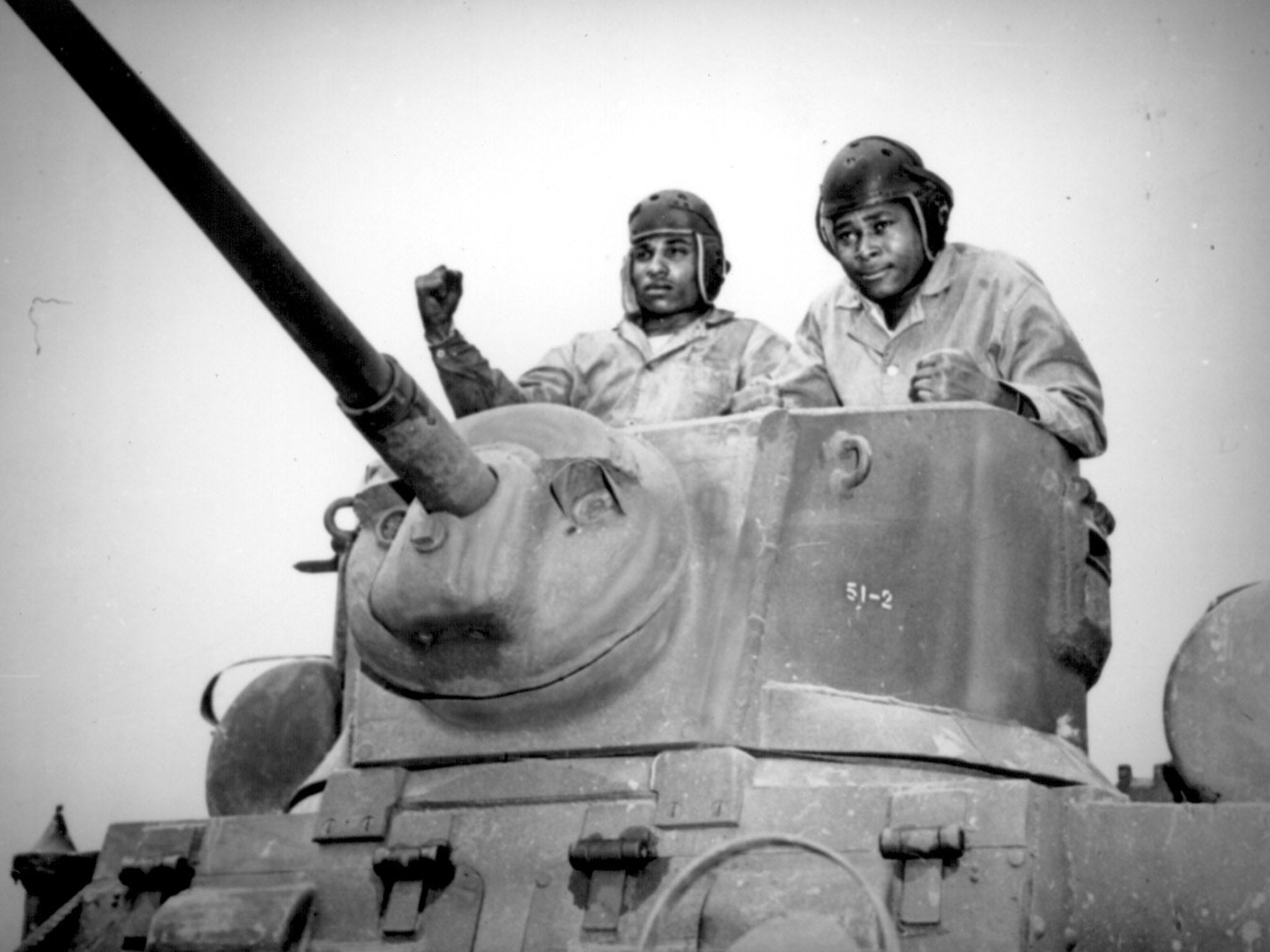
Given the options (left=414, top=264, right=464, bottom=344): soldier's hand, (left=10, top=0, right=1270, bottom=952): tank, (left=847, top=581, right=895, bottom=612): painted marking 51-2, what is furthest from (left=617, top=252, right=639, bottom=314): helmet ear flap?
(left=847, top=581, right=895, bottom=612): painted marking 51-2

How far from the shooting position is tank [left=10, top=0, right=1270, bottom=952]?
5.02 metres

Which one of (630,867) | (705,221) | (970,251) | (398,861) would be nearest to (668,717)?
(630,867)

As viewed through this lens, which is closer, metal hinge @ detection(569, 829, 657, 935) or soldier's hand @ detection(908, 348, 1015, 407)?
metal hinge @ detection(569, 829, 657, 935)

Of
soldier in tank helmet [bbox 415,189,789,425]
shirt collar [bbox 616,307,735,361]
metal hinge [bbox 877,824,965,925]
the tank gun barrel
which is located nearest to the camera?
metal hinge [bbox 877,824,965,925]

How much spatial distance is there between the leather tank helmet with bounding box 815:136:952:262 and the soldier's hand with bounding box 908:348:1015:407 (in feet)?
2.64

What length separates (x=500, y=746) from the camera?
5.71m

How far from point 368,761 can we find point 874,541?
1629 millimetres

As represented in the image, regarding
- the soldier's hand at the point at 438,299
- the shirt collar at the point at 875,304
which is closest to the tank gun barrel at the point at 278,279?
the soldier's hand at the point at 438,299

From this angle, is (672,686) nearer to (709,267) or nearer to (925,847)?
(925,847)

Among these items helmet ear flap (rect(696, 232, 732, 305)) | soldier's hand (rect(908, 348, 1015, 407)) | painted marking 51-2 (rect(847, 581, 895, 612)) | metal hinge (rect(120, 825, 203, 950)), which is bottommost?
metal hinge (rect(120, 825, 203, 950))

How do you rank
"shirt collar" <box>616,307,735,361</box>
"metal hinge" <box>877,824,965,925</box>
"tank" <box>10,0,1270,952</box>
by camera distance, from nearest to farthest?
"metal hinge" <box>877,824,965,925</box> → "tank" <box>10,0,1270,952</box> → "shirt collar" <box>616,307,735,361</box>

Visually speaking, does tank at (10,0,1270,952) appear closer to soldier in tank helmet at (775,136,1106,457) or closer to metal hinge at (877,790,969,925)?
metal hinge at (877,790,969,925)

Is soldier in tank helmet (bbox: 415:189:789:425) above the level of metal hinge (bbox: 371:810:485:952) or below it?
above

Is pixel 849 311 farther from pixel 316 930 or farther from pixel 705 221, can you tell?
pixel 316 930
